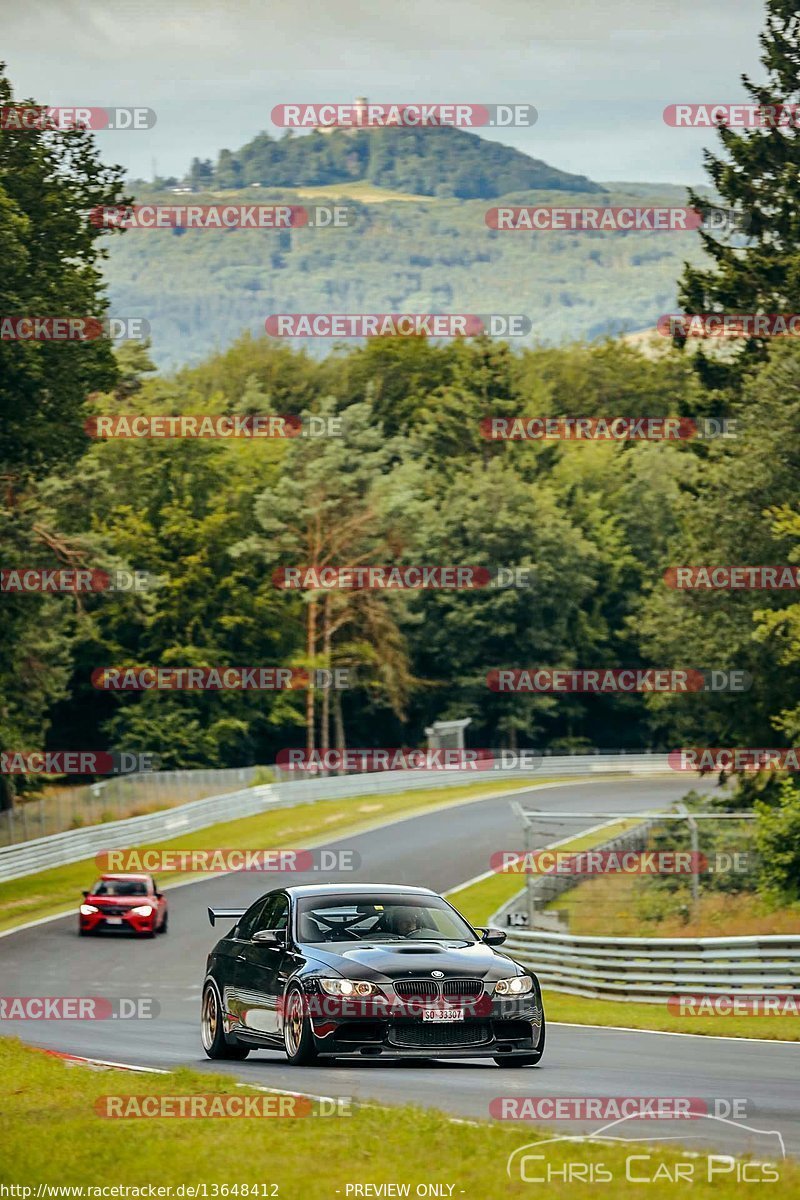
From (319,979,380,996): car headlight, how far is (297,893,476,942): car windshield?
34.6 inches

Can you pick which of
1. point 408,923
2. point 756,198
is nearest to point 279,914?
point 408,923

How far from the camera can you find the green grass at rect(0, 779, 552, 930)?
4514cm

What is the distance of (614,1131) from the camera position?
398 inches

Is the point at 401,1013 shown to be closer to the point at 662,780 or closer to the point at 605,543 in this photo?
the point at 662,780

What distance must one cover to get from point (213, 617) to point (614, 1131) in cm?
7808

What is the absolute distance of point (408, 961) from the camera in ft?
44.6

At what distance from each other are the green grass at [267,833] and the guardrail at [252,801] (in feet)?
1.05

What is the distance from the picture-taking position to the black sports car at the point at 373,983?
1340 centimetres

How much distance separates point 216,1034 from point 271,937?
4.82 feet

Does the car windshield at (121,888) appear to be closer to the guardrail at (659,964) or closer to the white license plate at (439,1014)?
the guardrail at (659,964)

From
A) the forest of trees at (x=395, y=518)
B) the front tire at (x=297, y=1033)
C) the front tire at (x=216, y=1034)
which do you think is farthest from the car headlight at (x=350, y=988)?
the forest of trees at (x=395, y=518)

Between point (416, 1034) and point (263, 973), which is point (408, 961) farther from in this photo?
point (263, 973)

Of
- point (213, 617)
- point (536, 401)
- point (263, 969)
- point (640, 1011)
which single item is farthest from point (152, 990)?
point (536, 401)

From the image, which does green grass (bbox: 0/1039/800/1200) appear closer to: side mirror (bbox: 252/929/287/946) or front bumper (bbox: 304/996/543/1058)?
front bumper (bbox: 304/996/543/1058)
